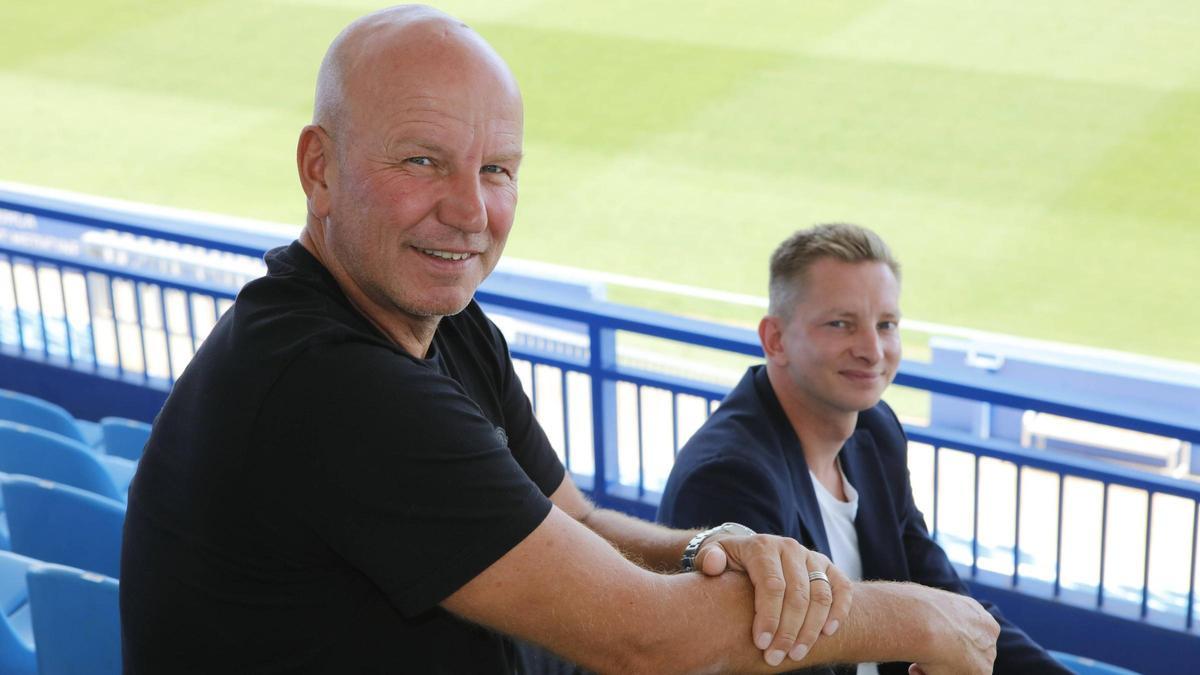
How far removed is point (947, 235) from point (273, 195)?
6344 mm

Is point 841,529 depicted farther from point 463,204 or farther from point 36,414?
point 36,414

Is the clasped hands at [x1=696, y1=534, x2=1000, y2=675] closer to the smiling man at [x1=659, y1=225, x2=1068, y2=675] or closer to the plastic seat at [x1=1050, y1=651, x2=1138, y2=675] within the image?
the smiling man at [x1=659, y1=225, x2=1068, y2=675]

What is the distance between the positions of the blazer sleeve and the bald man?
1.07 metres

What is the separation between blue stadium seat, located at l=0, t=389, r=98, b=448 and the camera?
389 cm

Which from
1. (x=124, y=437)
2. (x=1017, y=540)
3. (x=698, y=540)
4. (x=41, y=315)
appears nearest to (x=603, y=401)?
(x=1017, y=540)

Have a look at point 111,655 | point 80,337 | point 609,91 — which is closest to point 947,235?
point 609,91

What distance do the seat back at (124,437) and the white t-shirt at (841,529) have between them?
200 centimetres

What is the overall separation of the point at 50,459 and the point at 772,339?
1664 millimetres

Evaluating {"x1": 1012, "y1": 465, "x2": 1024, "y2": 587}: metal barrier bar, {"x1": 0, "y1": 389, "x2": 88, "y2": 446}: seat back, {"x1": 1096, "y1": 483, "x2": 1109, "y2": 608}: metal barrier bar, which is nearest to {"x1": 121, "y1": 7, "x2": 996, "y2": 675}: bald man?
{"x1": 1096, "y1": 483, "x2": 1109, "y2": 608}: metal barrier bar

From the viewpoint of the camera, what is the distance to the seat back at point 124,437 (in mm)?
4055

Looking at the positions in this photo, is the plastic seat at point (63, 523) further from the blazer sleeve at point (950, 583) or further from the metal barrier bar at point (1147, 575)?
the metal barrier bar at point (1147, 575)

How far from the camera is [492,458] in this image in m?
1.52

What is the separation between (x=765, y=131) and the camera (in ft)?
51.4

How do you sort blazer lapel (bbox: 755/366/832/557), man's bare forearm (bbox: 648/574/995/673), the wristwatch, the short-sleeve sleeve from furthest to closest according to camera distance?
1. blazer lapel (bbox: 755/366/832/557)
2. the wristwatch
3. man's bare forearm (bbox: 648/574/995/673)
4. the short-sleeve sleeve
